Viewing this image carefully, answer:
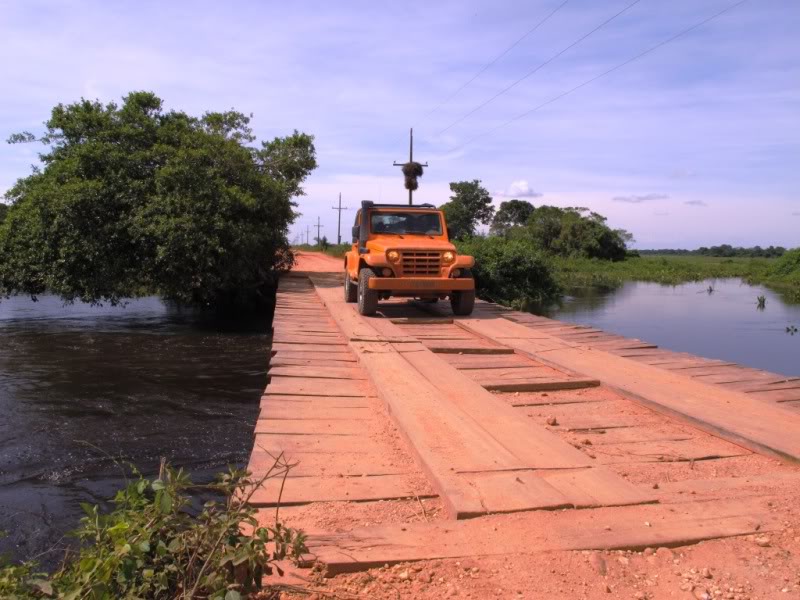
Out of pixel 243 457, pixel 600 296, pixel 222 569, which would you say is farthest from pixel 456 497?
pixel 600 296

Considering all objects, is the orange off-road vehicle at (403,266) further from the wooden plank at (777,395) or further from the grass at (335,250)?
the grass at (335,250)

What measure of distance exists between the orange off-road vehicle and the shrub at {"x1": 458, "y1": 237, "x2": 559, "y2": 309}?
807 centimetres

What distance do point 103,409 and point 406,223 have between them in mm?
6044

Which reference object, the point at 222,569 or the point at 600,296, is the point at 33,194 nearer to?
the point at 222,569

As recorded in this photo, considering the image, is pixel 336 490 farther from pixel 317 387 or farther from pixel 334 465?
pixel 317 387

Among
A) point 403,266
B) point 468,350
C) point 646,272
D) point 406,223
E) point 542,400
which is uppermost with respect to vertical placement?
point 406,223

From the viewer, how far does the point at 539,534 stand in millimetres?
2963

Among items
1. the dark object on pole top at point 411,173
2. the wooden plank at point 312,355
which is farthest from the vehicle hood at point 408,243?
the dark object on pole top at point 411,173

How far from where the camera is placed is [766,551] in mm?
2887

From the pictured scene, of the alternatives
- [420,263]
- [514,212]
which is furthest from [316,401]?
[514,212]

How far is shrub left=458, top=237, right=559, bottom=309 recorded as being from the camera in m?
20.1

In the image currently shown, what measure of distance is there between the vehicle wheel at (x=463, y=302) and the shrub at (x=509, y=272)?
8377 mm

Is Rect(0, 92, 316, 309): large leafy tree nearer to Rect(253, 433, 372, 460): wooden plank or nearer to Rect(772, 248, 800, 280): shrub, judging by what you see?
Rect(253, 433, 372, 460): wooden plank

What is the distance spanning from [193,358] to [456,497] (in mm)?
10281
